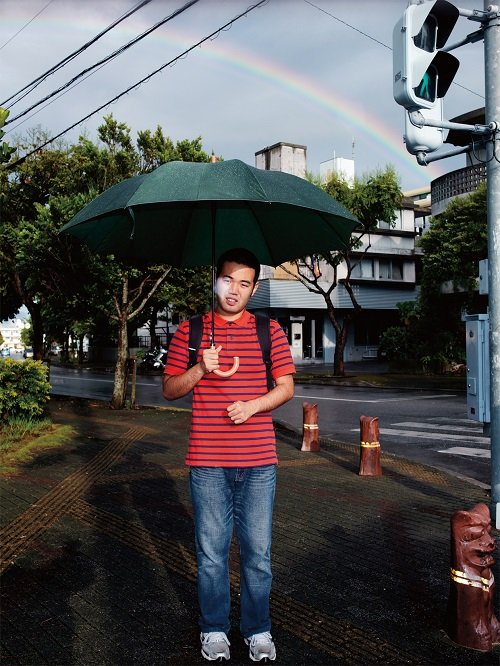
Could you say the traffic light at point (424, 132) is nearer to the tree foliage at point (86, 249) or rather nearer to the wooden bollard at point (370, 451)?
the wooden bollard at point (370, 451)

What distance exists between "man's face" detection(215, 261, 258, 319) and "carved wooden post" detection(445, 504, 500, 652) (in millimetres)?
1739

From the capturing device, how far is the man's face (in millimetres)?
3264

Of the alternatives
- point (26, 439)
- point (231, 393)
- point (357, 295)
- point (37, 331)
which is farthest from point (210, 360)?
point (357, 295)

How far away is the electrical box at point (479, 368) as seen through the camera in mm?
6422

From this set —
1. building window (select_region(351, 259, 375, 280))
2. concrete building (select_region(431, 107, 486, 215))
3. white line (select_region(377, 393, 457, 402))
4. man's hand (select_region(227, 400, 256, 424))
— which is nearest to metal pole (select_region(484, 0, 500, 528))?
man's hand (select_region(227, 400, 256, 424))

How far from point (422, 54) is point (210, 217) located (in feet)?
8.07

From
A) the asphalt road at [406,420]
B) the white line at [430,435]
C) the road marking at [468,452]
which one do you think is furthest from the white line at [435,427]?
the road marking at [468,452]

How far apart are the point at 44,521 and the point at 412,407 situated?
12.9 m

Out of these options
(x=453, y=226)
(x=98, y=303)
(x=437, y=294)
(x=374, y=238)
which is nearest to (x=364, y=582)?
(x=98, y=303)

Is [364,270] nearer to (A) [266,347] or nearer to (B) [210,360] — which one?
(A) [266,347]

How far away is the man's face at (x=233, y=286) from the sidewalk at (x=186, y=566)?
5.99 feet

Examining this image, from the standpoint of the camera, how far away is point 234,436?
315 cm

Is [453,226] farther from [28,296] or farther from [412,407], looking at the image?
[28,296]

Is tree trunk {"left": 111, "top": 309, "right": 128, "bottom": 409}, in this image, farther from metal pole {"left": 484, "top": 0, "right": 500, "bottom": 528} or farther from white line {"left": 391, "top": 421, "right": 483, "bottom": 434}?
metal pole {"left": 484, "top": 0, "right": 500, "bottom": 528}
